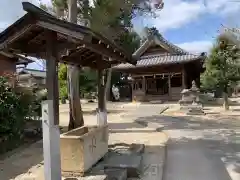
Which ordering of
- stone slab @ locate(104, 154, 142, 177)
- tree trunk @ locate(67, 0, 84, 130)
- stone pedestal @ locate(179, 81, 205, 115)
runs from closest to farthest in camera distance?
stone slab @ locate(104, 154, 142, 177)
tree trunk @ locate(67, 0, 84, 130)
stone pedestal @ locate(179, 81, 205, 115)

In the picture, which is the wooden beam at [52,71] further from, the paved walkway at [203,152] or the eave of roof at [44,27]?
the paved walkway at [203,152]

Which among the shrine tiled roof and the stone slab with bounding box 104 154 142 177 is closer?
the stone slab with bounding box 104 154 142 177

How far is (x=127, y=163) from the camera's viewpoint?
19.9 feet

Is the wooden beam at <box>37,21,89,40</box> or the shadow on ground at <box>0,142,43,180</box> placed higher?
the wooden beam at <box>37,21,89,40</box>

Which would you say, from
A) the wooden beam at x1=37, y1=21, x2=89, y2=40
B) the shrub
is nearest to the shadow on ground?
the shrub

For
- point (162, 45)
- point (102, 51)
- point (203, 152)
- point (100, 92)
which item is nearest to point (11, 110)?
point (100, 92)

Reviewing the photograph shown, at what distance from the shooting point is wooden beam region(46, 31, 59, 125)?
457 centimetres

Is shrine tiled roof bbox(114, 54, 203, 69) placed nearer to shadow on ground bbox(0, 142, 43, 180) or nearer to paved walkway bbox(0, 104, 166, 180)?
paved walkway bbox(0, 104, 166, 180)

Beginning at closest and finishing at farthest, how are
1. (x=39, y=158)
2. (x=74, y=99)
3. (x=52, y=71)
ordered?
(x=52, y=71), (x=39, y=158), (x=74, y=99)

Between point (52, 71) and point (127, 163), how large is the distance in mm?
2619

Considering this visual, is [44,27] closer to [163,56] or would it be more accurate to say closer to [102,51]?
[102,51]

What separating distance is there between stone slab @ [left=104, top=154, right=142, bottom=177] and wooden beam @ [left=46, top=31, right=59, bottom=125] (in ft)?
6.14

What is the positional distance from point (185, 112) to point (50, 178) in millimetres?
14605

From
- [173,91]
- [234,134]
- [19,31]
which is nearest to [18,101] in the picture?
[19,31]
